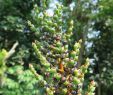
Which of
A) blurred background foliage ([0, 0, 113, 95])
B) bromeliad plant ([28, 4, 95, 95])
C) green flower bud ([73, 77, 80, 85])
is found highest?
blurred background foliage ([0, 0, 113, 95])

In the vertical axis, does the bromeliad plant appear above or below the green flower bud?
above

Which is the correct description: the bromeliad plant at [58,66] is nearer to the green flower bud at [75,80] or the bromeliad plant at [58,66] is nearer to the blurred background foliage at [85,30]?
the green flower bud at [75,80]

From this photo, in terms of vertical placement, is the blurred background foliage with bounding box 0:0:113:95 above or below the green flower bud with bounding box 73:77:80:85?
above

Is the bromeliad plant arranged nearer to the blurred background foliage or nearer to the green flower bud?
the green flower bud

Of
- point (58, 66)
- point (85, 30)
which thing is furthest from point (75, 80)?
point (85, 30)

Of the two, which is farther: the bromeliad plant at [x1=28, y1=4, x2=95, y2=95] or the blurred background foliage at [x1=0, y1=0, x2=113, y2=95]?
the blurred background foliage at [x1=0, y1=0, x2=113, y2=95]

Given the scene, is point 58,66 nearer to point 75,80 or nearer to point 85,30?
point 75,80

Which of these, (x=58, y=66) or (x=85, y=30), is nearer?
(x=58, y=66)

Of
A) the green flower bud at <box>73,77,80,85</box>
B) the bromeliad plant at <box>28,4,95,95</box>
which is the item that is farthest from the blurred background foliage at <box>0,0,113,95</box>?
the green flower bud at <box>73,77,80,85</box>
